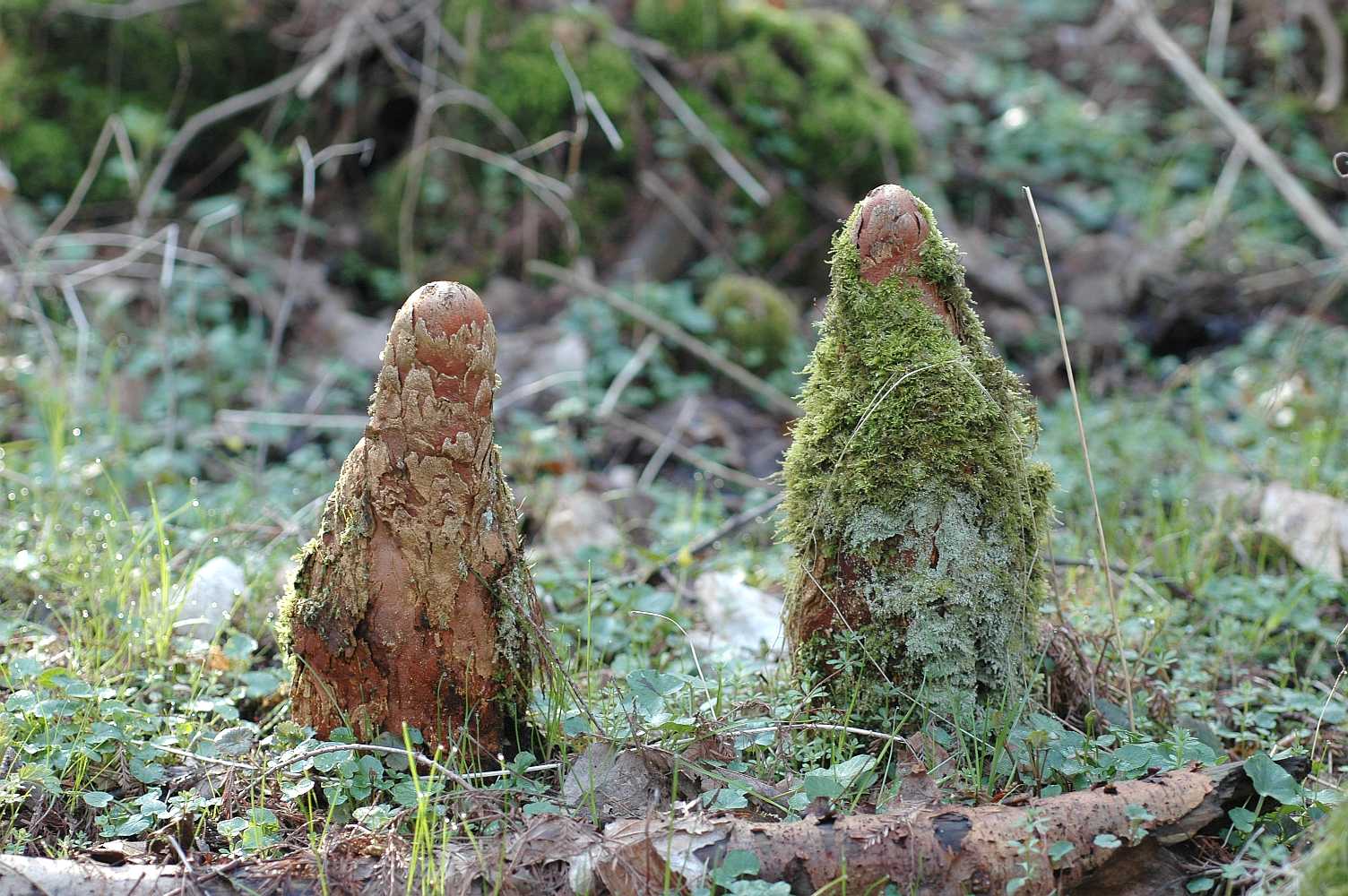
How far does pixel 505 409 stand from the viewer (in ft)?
16.9

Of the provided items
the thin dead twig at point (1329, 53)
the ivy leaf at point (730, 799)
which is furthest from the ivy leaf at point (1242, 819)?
the thin dead twig at point (1329, 53)

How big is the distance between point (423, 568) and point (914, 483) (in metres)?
0.96

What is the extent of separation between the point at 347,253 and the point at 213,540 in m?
3.09

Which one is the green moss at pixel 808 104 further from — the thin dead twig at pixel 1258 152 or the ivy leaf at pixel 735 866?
the ivy leaf at pixel 735 866

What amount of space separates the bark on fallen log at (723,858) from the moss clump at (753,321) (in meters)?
3.64

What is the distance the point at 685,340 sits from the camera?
17.5ft

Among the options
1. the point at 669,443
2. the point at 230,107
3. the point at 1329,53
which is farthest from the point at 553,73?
the point at 1329,53

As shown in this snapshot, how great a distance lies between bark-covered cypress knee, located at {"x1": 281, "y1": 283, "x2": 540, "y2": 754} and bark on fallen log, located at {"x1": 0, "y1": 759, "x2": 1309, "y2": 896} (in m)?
0.34

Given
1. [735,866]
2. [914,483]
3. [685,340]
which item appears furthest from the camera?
[685,340]

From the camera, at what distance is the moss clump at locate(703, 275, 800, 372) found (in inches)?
218

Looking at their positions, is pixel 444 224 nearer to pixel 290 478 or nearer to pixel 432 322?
pixel 290 478

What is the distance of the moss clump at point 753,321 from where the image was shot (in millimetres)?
5543

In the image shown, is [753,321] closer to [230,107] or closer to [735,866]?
[230,107]

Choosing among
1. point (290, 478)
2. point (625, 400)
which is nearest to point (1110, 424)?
point (625, 400)
